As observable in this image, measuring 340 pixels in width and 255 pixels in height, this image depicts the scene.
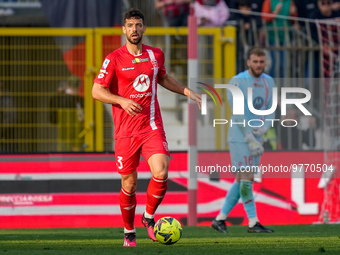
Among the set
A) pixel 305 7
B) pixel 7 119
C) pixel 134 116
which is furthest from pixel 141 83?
pixel 305 7

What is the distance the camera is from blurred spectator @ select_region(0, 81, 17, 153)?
1107 centimetres

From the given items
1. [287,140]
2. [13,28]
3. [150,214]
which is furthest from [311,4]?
[150,214]

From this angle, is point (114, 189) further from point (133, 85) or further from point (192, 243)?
point (133, 85)

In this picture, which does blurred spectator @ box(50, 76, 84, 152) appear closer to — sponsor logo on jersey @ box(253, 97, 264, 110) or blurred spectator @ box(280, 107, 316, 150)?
blurred spectator @ box(280, 107, 316, 150)

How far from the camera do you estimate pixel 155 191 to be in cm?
695

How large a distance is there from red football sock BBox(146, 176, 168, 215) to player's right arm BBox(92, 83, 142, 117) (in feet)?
2.17

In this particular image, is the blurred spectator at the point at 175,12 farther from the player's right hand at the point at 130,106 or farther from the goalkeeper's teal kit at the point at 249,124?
the player's right hand at the point at 130,106

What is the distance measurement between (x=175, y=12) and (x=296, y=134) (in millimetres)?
2908

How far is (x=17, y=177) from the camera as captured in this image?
10781mm

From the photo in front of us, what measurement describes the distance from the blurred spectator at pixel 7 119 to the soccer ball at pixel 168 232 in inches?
191

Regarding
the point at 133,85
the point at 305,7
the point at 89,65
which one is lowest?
the point at 133,85

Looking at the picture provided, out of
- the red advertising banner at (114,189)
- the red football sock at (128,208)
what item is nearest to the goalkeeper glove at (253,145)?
the red advertising banner at (114,189)

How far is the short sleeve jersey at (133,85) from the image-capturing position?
699cm

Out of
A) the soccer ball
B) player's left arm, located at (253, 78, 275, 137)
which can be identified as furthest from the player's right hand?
player's left arm, located at (253, 78, 275, 137)
